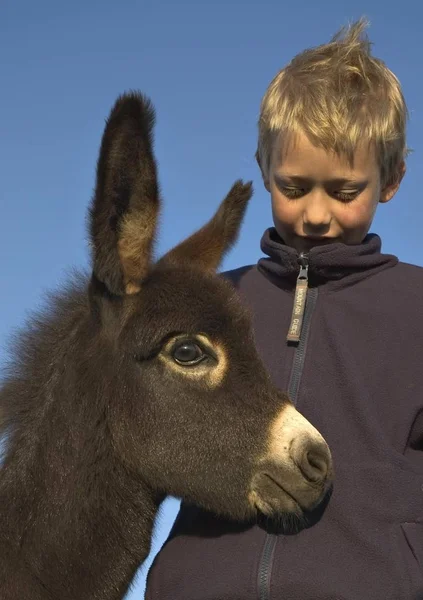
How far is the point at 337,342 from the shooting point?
3.26 m

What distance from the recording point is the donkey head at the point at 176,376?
3025 mm

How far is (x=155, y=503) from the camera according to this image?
129 inches

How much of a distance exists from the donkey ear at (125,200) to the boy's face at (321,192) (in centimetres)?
57

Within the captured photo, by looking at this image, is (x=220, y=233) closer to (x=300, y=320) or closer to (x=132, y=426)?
(x=300, y=320)

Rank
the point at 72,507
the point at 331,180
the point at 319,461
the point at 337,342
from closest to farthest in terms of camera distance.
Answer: the point at 319,461 → the point at 72,507 → the point at 337,342 → the point at 331,180

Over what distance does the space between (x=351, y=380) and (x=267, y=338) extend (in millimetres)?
450

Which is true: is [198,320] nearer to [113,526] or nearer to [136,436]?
[136,436]

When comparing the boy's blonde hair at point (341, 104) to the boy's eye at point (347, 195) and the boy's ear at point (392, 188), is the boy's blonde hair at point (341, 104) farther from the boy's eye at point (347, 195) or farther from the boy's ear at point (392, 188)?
the boy's eye at point (347, 195)

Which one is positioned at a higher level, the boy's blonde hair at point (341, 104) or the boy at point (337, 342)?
the boy's blonde hair at point (341, 104)

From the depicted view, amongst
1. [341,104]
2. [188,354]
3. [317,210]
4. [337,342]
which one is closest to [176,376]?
[188,354]

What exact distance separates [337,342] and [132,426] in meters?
0.91

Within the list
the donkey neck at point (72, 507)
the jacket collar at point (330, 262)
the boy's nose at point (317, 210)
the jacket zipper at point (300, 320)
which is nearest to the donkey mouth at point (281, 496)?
the jacket zipper at point (300, 320)

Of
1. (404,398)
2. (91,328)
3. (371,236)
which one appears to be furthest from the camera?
(371,236)

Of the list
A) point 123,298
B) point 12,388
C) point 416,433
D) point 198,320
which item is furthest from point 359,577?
point 12,388
